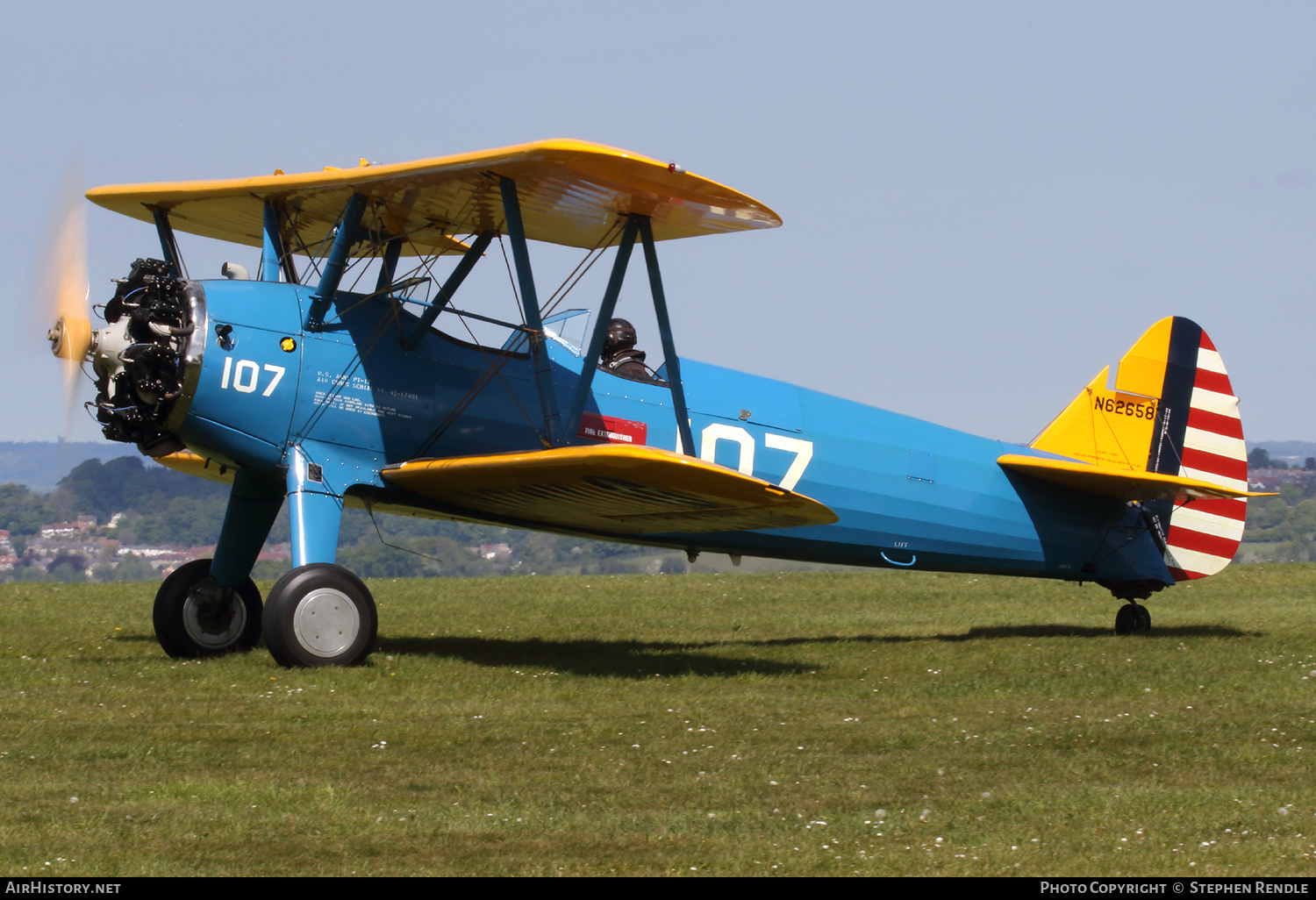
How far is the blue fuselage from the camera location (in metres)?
10.2

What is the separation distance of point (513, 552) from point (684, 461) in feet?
315

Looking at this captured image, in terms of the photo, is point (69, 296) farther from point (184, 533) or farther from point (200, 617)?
point (184, 533)

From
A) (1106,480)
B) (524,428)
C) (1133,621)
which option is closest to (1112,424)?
(1106,480)

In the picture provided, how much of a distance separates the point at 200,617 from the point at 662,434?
408 cm

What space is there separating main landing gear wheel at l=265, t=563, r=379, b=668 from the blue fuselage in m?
1.03

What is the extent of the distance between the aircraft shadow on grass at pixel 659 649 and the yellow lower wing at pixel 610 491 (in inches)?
41.9

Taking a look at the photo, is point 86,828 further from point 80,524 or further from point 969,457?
point 80,524

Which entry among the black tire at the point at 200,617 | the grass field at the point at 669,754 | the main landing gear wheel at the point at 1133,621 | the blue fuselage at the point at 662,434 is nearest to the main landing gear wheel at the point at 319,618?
the grass field at the point at 669,754

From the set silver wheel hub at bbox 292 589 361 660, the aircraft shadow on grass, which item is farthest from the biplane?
the aircraft shadow on grass

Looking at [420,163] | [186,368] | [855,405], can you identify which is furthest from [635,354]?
[186,368]

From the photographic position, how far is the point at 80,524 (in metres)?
112

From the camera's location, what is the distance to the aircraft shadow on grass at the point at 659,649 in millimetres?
10531

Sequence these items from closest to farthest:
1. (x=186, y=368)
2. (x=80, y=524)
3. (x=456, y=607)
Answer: (x=186, y=368) → (x=456, y=607) → (x=80, y=524)

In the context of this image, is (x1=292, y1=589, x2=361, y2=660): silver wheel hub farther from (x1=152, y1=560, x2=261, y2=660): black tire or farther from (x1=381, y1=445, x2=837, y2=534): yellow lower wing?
(x1=152, y1=560, x2=261, y2=660): black tire
